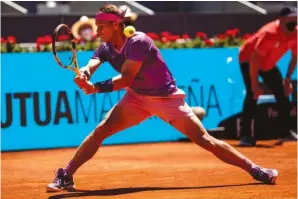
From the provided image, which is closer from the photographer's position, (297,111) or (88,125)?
(88,125)

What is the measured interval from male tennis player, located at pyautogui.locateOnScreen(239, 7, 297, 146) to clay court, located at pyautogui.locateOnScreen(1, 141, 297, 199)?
491 millimetres

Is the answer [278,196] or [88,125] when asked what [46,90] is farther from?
[278,196]

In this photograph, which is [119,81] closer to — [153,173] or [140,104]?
[140,104]

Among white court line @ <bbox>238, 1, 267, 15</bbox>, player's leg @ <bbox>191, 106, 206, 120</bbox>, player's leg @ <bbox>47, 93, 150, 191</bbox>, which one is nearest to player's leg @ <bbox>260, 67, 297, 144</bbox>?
player's leg @ <bbox>191, 106, 206, 120</bbox>

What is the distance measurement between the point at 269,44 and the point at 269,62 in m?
0.40

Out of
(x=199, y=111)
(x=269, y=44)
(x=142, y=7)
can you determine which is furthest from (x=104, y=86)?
(x=142, y=7)

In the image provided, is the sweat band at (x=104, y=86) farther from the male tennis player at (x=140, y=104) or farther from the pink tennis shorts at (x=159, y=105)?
the pink tennis shorts at (x=159, y=105)

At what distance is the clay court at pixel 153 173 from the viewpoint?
7.70 meters

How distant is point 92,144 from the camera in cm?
785

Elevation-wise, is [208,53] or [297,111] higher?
[208,53]

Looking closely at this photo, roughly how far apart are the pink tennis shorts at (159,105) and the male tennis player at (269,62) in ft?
12.8

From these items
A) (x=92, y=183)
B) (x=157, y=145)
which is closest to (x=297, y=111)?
(x=157, y=145)

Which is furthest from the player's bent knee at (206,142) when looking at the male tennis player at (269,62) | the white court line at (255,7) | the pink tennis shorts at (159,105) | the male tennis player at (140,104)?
the white court line at (255,7)

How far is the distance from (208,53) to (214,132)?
3.98 feet
